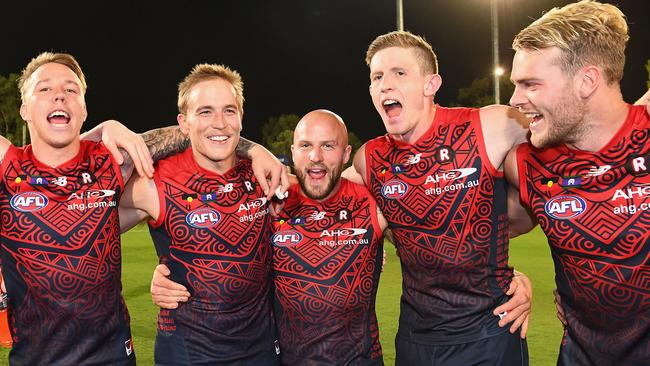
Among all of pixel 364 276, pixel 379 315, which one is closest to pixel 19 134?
pixel 379 315

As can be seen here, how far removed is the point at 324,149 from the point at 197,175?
33.2 inches

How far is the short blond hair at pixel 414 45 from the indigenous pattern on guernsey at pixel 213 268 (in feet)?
4.16

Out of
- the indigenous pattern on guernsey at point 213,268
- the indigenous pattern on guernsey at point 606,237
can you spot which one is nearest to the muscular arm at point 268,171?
the indigenous pattern on guernsey at point 213,268

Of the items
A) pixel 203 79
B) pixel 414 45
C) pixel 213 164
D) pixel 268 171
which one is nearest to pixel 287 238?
pixel 268 171

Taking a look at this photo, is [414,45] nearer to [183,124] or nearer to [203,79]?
[203,79]

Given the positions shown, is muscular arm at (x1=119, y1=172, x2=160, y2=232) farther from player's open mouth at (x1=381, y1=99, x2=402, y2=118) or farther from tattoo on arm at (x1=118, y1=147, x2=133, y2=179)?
player's open mouth at (x1=381, y1=99, x2=402, y2=118)

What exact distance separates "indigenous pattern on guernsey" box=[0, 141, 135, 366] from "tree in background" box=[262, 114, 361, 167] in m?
51.6

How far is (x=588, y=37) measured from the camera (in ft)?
9.91

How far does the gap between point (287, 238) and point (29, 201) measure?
151 centimetres

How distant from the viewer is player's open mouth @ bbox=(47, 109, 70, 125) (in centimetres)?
365

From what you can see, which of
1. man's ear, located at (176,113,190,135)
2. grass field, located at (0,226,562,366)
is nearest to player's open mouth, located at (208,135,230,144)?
man's ear, located at (176,113,190,135)

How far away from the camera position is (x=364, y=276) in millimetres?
3961

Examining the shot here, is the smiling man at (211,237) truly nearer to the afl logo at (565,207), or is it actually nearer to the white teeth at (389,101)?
the white teeth at (389,101)

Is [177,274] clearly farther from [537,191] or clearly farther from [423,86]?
[537,191]
